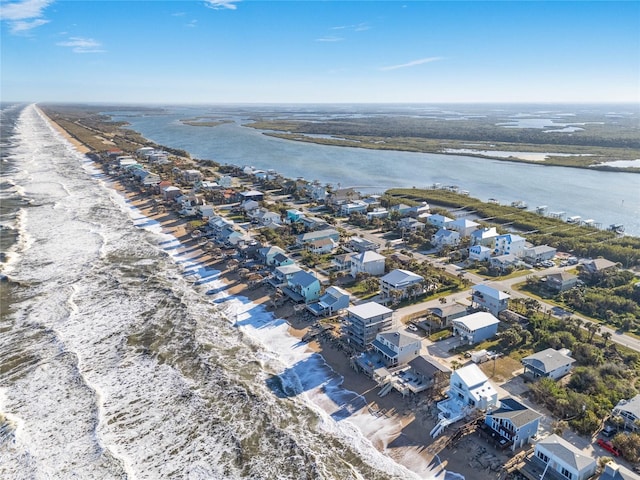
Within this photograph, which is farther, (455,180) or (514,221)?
(455,180)

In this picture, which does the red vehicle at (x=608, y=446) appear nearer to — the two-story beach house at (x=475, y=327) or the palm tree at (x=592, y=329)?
the two-story beach house at (x=475, y=327)

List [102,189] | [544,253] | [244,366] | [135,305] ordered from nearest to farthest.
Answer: [244,366] → [135,305] → [544,253] → [102,189]

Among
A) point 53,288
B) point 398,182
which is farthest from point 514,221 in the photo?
point 53,288

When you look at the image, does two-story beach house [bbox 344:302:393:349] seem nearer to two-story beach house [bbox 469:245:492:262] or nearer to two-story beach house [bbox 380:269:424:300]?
two-story beach house [bbox 380:269:424:300]

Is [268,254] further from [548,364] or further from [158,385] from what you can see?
[548,364]

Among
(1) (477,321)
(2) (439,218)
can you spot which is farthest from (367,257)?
(2) (439,218)

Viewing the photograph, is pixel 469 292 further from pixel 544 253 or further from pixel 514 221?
pixel 514 221
